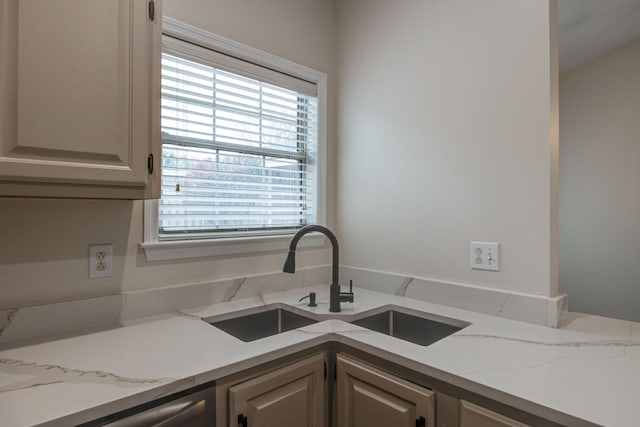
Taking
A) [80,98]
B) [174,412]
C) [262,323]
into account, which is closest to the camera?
[174,412]

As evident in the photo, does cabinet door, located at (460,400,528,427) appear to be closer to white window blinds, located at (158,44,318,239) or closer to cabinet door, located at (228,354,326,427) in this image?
cabinet door, located at (228,354,326,427)

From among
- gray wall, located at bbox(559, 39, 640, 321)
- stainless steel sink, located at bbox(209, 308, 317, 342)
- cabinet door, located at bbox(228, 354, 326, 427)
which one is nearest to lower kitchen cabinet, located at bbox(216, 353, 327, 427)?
cabinet door, located at bbox(228, 354, 326, 427)

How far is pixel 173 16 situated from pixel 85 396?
1.41m

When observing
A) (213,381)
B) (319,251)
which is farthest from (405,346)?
(319,251)

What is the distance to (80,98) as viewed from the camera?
3.26ft

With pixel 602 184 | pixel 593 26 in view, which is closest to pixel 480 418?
pixel 593 26

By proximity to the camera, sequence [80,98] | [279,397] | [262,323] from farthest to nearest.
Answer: [262,323] < [279,397] < [80,98]

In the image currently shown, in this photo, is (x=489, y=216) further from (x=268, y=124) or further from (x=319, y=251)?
(x=268, y=124)

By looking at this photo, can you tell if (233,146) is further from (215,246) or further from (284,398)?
(284,398)

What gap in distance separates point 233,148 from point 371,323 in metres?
1.04

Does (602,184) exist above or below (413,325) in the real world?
above

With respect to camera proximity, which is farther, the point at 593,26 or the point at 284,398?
the point at 593,26

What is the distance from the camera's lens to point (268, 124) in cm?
186

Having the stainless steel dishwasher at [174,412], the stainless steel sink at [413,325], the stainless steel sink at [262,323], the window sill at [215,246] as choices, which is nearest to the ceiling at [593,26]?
the stainless steel sink at [413,325]
